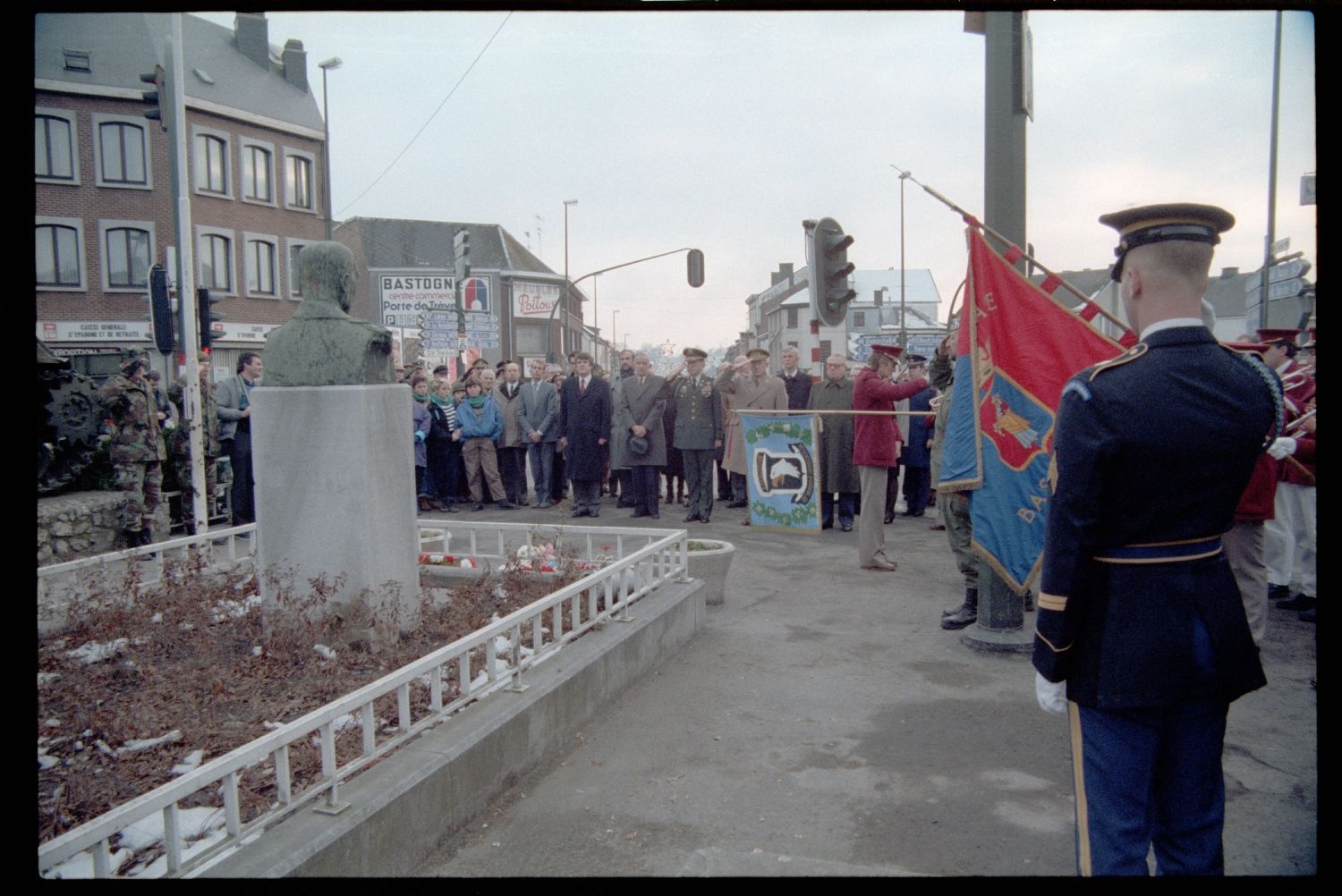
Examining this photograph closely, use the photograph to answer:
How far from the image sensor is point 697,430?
11.7 m

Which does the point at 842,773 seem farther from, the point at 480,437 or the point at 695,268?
the point at 695,268

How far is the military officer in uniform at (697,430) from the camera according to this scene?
38.3 ft

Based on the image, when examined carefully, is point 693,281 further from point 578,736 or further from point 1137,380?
point 1137,380

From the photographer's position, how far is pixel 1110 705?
2486 mm

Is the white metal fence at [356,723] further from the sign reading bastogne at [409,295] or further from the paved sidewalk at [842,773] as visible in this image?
the sign reading bastogne at [409,295]

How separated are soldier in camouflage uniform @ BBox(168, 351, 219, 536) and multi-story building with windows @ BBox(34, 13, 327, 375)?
203cm

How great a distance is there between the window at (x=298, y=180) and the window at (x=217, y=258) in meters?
2.71

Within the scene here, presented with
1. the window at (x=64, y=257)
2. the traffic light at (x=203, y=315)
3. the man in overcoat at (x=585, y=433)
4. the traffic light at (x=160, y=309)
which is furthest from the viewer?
the window at (x=64, y=257)

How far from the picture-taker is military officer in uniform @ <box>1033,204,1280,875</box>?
2.47 metres

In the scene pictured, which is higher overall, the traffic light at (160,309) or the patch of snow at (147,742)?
the traffic light at (160,309)

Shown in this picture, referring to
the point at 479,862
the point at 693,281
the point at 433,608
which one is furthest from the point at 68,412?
the point at 693,281

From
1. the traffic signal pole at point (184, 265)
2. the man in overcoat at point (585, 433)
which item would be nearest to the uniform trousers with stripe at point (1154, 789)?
the traffic signal pole at point (184, 265)

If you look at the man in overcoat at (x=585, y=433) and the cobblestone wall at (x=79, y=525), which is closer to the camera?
the cobblestone wall at (x=79, y=525)

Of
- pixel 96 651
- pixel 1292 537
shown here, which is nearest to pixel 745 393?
pixel 1292 537
